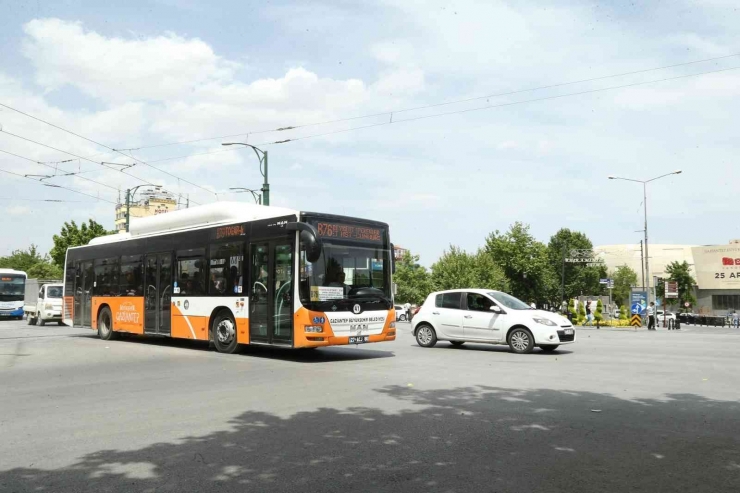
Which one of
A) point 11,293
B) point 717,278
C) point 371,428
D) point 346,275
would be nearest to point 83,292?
point 346,275

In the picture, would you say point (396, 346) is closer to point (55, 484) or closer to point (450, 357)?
point (450, 357)

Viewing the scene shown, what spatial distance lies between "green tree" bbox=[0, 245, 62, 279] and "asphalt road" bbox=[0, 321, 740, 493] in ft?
241

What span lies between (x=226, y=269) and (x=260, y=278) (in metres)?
1.37

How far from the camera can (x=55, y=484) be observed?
15.6 ft

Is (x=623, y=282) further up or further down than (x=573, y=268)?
further down

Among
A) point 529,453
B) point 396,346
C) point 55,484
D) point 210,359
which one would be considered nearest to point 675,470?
point 529,453

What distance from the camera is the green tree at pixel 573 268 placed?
8762 cm

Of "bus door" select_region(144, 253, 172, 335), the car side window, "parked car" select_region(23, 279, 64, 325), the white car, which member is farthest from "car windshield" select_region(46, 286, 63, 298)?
the car side window

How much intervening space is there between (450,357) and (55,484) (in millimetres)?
10600

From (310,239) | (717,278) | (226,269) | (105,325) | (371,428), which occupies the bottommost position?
(371,428)

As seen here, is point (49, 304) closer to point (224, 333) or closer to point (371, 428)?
point (224, 333)

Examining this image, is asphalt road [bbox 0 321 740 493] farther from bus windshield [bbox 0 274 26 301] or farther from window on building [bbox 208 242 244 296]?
bus windshield [bbox 0 274 26 301]

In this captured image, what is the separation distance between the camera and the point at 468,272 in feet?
250

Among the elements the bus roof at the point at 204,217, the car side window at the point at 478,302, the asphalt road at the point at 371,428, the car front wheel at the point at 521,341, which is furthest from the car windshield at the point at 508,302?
the bus roof at the point at 204,217
